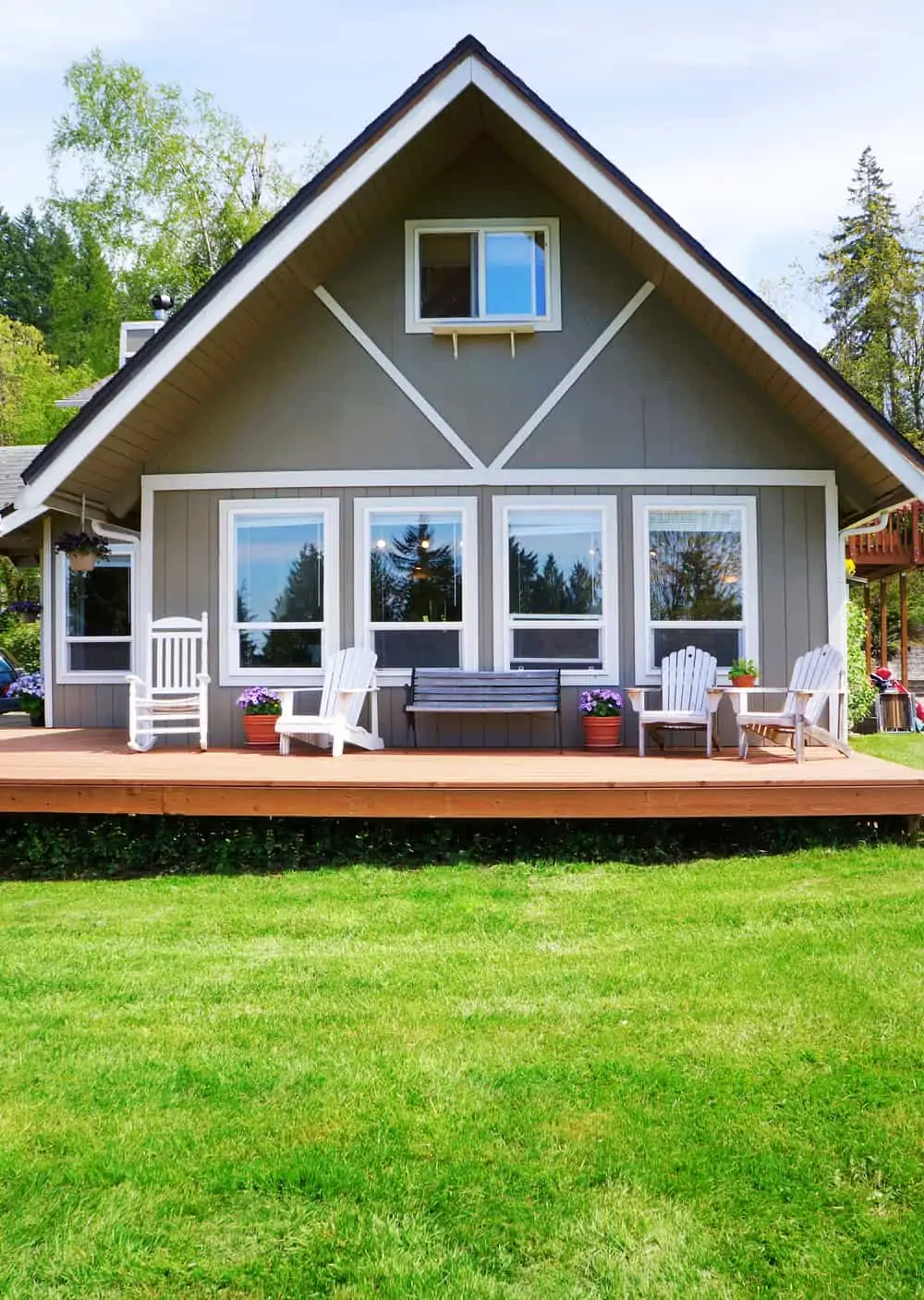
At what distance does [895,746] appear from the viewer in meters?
10.7

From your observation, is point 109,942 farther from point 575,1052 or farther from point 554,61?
point 554,61

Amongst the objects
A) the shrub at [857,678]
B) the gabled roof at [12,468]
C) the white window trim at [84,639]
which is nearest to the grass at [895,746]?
the shrub at [857,678]

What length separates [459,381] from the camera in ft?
25.5

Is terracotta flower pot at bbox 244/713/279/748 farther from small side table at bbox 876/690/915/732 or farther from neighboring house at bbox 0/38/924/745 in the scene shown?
small side table at bbox 876/690/915/732

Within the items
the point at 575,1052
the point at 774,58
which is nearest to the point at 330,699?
the point at 575,1052

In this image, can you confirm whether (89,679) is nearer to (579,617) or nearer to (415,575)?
(415,575)

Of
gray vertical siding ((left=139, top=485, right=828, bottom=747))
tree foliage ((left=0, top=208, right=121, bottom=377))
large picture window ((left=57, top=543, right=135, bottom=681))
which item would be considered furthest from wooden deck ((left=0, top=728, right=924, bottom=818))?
tree foliage ((left=0, top=208, right=121, bottom=377))

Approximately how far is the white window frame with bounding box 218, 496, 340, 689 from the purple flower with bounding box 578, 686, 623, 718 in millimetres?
1944

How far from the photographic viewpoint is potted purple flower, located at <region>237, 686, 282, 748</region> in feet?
24.7

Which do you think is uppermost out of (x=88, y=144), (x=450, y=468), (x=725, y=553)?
(x=88, y=144)

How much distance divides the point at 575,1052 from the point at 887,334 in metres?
26.9

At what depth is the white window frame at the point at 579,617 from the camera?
7711mm

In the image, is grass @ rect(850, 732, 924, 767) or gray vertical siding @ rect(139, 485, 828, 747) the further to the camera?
grass @ rect(850, 732, 924, 767)

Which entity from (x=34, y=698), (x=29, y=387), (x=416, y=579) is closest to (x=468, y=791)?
(x=416, y=579)
